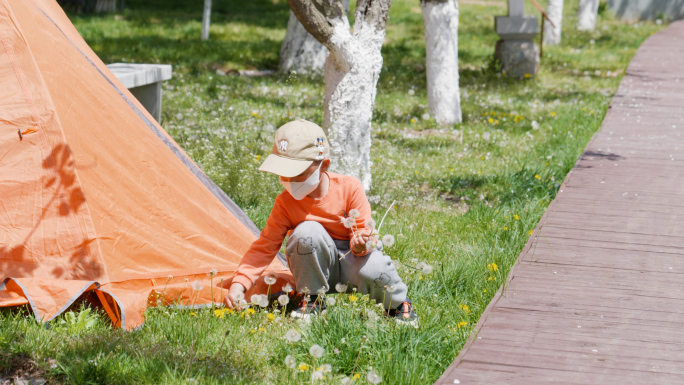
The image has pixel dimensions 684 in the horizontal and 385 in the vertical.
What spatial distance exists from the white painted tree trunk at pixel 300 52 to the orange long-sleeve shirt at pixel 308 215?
762 centimetres

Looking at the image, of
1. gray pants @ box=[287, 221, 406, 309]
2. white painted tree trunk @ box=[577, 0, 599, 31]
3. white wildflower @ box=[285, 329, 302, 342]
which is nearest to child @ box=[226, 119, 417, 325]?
gray pants @ box=[287, 221, 406, 309]

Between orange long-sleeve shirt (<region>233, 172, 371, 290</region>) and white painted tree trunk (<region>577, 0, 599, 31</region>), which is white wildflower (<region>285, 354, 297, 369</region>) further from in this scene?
white painted tree trunk (<region>577, 0, 599, 31</region>)

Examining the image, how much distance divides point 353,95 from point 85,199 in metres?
2.34

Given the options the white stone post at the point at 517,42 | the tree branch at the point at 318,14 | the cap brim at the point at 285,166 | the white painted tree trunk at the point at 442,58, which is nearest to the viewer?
the cap brim at the point at 285,166

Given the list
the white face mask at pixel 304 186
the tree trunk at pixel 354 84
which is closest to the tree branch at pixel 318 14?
the tree trunk at pixel 354 84

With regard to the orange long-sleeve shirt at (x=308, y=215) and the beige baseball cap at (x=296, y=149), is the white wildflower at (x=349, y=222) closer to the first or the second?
the orange long-sleeve shirt at (x=308, y=215)

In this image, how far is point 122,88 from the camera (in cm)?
415

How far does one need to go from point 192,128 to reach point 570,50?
908cm

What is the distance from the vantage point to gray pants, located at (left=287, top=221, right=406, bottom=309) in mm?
3283

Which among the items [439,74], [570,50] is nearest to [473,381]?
[439,74]

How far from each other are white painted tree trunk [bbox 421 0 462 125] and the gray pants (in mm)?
5001

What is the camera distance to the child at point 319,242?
3.25 meters

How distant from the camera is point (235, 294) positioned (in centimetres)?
338

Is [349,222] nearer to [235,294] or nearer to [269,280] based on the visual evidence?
[269,280]
